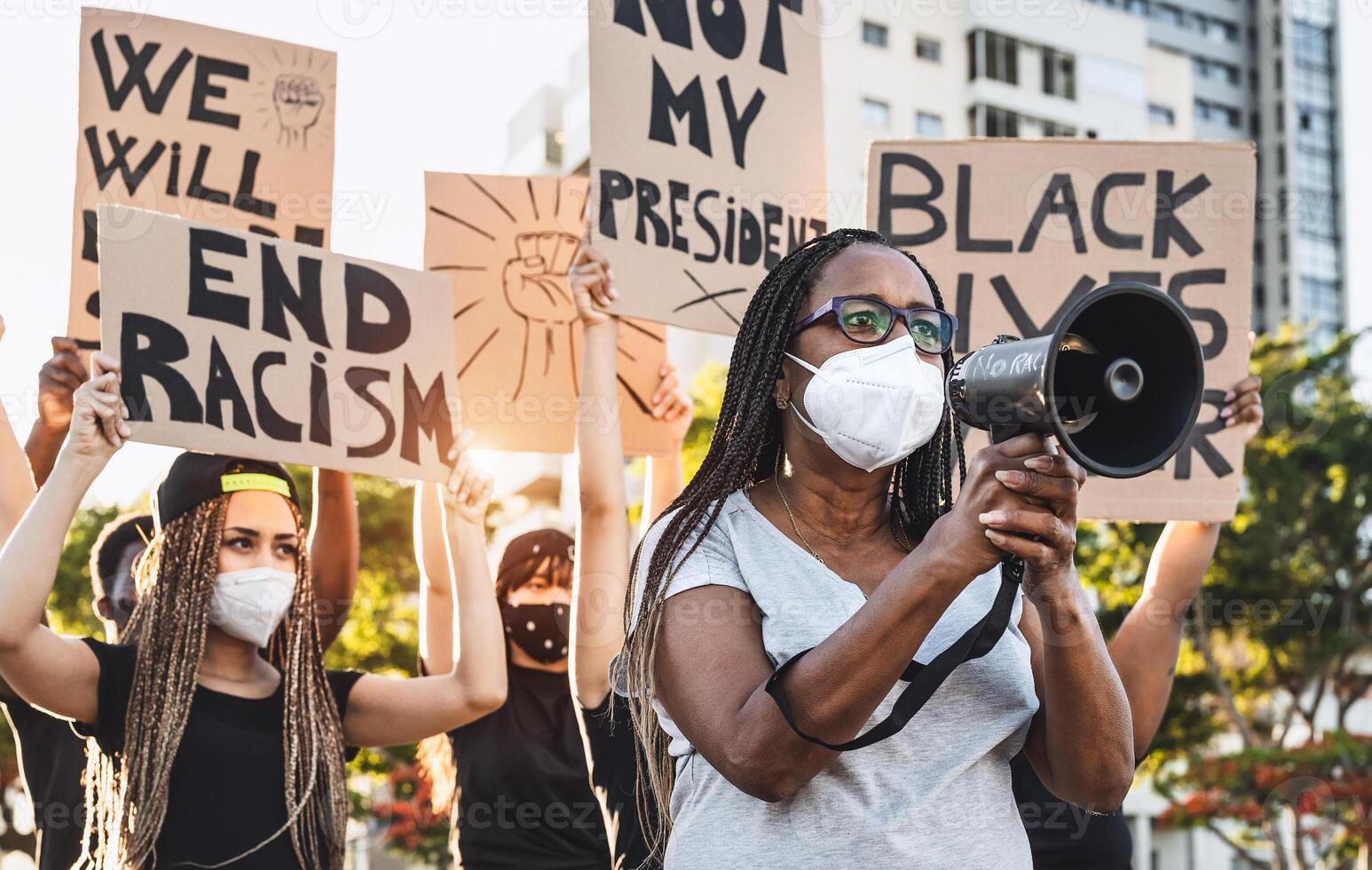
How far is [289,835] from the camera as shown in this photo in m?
3.77

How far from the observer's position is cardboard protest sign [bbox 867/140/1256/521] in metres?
4.48

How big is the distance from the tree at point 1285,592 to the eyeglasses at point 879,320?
16.2m

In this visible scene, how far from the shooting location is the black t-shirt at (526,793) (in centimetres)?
435

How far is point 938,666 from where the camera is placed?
2.04 m

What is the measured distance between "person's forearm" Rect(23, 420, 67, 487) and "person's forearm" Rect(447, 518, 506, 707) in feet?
3.84

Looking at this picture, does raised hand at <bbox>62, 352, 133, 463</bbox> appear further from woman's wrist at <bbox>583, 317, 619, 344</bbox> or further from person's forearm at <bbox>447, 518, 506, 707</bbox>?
woman's wrist at <bbox>583, 317, 619, 344</bbox>

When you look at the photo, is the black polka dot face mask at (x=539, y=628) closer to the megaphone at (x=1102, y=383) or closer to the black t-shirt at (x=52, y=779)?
the black t-shirt at (x=52, y=779)

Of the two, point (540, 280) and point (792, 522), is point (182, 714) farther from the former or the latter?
point (540, 280)

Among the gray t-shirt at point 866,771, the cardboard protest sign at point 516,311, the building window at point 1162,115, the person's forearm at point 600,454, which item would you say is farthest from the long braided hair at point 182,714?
the building window at point 1162,115

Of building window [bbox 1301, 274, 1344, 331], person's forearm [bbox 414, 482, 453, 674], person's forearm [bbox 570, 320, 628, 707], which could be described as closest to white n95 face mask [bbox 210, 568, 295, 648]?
person's forearm [bbox 414, 482, 453, 674]

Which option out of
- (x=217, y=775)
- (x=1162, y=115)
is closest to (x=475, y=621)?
(x=217, y=775)

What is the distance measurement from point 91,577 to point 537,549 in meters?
1.35

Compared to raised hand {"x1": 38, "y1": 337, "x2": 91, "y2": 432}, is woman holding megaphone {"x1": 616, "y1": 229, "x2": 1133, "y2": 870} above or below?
below

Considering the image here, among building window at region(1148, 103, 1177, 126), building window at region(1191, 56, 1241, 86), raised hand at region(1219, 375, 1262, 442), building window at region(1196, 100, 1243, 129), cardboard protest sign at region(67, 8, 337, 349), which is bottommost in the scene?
raised hand at region(1219, 375, 1262, 442)
